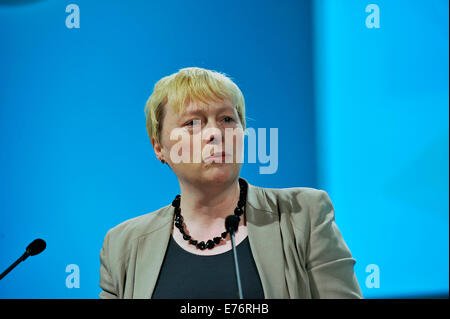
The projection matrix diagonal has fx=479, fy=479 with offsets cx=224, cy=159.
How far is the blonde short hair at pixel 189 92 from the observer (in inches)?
55.0

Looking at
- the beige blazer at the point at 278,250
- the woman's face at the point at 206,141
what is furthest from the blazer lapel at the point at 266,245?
the woman's face at the point at 206,141

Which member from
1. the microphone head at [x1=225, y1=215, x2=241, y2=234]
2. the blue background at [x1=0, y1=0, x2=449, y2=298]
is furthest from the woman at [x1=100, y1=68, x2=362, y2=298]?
the blue background at [x1=0, y1=0, x2=449, y2=298]

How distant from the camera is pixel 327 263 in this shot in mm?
1291

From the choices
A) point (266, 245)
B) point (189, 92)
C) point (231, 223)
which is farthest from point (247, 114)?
point (231, 223)

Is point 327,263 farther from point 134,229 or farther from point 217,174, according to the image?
point 134,229

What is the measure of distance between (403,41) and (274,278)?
1484 mm

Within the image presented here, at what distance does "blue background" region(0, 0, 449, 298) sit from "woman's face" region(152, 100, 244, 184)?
0.68 m

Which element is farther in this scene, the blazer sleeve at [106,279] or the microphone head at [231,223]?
the blazer sleeve at [106,279]

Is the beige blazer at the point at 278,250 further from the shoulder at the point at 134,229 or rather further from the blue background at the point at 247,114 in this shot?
the blue background at the point at 247,114

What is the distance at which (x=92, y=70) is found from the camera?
2180 mm

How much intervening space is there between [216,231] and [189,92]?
0.42m
